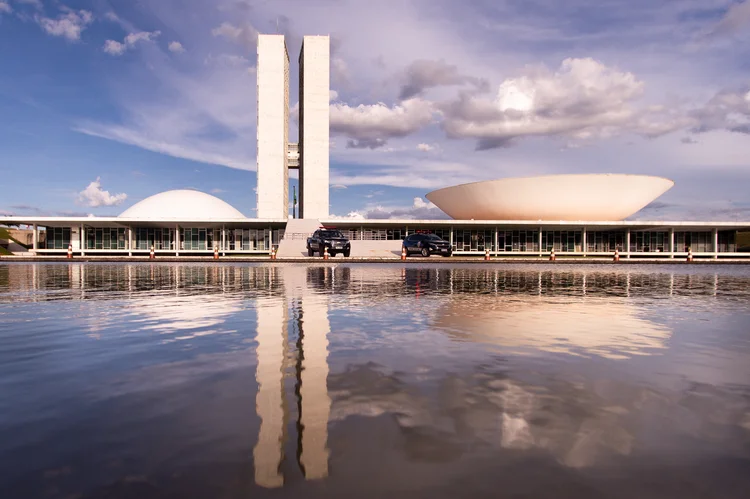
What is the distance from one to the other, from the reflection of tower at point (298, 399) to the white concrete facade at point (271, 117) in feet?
236

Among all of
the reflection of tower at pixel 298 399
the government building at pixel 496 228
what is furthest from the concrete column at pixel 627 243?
the reflection of tower at pixel 298 399

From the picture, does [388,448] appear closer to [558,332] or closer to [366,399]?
[366,399]

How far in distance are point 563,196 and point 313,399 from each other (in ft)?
213

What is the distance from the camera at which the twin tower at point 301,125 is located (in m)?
76.7

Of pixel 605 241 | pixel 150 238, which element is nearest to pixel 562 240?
pixel 605 241

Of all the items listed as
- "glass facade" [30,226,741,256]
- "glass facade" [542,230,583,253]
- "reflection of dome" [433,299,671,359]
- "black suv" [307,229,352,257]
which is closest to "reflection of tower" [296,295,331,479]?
"reflection of dome" [433,299,671,359]

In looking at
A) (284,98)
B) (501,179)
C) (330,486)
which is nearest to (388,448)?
(330,486)

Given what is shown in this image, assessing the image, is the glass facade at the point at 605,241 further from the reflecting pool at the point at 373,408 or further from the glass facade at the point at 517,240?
the reflecting pool at the point at 373,408

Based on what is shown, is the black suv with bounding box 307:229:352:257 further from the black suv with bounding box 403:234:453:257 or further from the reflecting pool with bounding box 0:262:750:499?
the reflecting pool with bounding box 0:262:750:499

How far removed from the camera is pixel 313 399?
13.3 feet

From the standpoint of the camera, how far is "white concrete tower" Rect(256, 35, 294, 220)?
7812 centimetres

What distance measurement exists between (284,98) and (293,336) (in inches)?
3099

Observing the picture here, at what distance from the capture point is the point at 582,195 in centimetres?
6369

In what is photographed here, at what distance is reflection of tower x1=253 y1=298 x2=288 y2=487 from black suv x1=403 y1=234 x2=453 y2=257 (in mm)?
34845
